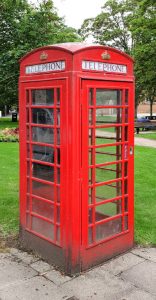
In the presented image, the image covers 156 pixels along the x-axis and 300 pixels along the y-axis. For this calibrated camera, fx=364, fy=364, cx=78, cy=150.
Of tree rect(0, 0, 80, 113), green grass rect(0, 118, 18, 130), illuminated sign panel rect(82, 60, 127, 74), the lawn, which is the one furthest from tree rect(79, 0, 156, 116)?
illuminated sign panel rect(82, 60, 127, 74)

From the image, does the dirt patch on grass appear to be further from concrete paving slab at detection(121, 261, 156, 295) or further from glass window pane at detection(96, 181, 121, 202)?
concrete paving slab at detection(121, 261, 156, 295)

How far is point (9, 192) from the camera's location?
23.1 ft

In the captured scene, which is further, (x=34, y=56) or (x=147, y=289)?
(x=34, y=56)

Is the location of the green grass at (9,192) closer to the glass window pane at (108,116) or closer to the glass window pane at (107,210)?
the glass window pane at (107,210)

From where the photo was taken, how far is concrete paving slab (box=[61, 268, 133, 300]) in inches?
135

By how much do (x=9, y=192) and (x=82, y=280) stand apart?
364 centimetres

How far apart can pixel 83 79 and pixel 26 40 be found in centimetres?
1978

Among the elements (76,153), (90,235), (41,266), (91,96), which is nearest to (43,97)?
(91,96)

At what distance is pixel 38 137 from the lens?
4.17 metres

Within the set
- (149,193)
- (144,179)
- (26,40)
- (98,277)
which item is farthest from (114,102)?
(26,40)

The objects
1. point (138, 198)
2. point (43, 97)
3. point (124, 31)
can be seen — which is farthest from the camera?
point (124, 31)

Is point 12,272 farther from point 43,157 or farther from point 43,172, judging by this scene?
point 43,157

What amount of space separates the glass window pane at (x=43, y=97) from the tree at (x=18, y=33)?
55.9 ft

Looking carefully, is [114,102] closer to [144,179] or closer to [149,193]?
[149,193]
